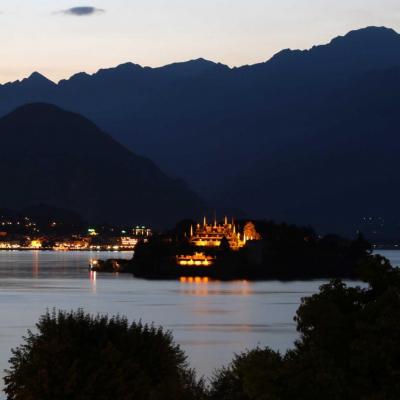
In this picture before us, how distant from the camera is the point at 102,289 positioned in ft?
344

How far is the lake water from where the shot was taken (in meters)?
55.4

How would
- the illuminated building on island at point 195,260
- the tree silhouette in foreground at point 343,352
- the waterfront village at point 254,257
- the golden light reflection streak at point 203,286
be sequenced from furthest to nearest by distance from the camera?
the illuminated building on island at point 195,260
the waterfront village at point 254,257
the golden light reflection streak at point 203,286
the tree silhouette in foreground at point 343,352

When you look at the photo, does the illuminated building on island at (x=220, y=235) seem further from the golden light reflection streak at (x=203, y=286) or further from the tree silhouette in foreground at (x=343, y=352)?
the tree silhouette in foreground at (x=343, y=352)

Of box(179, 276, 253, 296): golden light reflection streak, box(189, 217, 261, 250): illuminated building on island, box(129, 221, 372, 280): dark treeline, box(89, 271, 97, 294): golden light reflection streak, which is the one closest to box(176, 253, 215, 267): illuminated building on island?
box(129, 221, 372, 280): dark treeline

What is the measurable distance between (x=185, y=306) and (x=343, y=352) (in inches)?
2451

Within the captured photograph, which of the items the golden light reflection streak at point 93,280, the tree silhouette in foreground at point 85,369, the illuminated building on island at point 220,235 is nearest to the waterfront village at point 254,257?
the illuminated building on island at point 220,235

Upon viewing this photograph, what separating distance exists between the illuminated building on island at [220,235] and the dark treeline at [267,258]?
341cm

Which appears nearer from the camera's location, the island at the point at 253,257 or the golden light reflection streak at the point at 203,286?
the golden light reflection streak at the point at 203,286

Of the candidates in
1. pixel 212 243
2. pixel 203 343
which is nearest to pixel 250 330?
pixel 203 343

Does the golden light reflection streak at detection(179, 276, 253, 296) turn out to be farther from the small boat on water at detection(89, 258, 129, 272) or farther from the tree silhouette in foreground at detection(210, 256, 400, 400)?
the tree silhouette in foreground at detection(210, 256, 400, 400)

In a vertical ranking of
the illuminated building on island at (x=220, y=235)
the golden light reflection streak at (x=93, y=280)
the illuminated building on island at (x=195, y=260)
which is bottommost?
the golden light reflection streak at (x=93, y=280)

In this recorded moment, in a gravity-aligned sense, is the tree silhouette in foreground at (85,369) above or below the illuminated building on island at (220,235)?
below

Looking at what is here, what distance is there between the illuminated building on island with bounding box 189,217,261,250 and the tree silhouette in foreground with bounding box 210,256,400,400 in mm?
121687

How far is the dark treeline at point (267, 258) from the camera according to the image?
13338 centimetres
